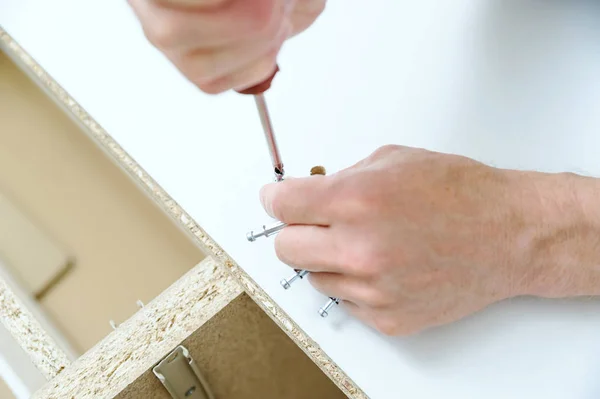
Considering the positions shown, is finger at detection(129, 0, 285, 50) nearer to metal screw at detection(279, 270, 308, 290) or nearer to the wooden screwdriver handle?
the wooden screwdriver handle

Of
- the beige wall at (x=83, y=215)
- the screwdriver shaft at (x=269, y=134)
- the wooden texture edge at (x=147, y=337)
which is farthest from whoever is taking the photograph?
the beige wall at (x=83, y=215)

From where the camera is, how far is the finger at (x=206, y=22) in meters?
0.28

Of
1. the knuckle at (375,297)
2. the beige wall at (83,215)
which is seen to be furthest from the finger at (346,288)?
the beige wall at (83,215)

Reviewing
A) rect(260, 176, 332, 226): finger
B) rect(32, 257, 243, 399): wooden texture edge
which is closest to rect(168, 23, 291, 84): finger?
rect(260, 176, 332, 226): finger

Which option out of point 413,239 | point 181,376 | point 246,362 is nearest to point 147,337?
point 181,376

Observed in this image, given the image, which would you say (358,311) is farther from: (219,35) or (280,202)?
(219,35)

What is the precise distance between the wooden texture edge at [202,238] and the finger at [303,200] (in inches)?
3.3

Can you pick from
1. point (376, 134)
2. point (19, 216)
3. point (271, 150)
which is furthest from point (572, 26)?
point (19, 216)

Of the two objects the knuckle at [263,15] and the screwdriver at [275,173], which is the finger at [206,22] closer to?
the knuckle at [263,15]

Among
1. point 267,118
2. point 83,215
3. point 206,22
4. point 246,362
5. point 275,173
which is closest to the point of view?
point 206,22

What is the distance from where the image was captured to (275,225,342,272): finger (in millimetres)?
460

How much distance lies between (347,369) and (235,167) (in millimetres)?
229

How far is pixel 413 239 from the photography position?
0.45 metres

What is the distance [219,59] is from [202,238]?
269mm
